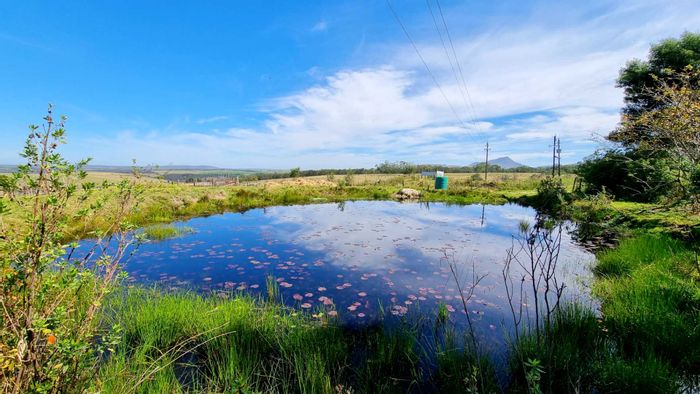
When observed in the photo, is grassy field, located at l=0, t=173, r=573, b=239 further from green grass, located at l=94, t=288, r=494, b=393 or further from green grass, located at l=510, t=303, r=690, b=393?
green grass, located at l=510, t=303, r=690, b=393

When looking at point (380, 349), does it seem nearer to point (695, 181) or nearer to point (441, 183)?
point (695, 181)

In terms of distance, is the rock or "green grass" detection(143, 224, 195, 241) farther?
the rock

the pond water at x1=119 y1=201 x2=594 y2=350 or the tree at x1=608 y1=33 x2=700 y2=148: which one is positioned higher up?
the tree at x1=608 y1=33 x2=700 y2=148

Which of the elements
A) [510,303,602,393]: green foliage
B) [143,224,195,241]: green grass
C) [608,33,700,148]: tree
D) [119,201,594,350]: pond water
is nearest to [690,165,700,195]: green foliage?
[510,303,602,393]: green foliage

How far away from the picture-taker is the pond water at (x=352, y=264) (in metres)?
6.65

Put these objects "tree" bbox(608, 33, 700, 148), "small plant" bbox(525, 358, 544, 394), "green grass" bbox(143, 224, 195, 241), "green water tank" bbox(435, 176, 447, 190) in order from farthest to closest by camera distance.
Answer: "green water tank" bbox(435, 176, 447, 190) → "tree" bbox(608, 33, 700, 148) → "green grass" bbox(143, 224, 195, 241) → "small plant" bbox(525, 358, 544, 394)

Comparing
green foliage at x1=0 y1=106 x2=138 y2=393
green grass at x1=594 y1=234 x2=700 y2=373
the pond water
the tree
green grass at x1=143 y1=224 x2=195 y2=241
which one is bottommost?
the pond water

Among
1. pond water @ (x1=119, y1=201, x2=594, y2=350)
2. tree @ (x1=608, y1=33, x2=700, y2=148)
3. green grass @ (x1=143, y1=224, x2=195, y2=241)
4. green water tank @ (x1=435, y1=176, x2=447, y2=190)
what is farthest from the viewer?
green water tank @ (x1=435, y1=176, x2=447, y2=190)

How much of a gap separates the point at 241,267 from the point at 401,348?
607cm

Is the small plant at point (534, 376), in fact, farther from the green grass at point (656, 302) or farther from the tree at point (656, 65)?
the tree at point (656, 65)

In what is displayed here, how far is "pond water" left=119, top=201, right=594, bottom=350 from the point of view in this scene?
21.8 ft

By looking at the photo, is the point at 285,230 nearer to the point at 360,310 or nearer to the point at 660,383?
the point at 360,310

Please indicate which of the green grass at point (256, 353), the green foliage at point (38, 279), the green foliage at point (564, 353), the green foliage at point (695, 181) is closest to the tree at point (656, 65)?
the green foliage at point (695, 181)

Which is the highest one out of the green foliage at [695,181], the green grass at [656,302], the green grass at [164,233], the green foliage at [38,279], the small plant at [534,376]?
the green foliage at [695,181]
